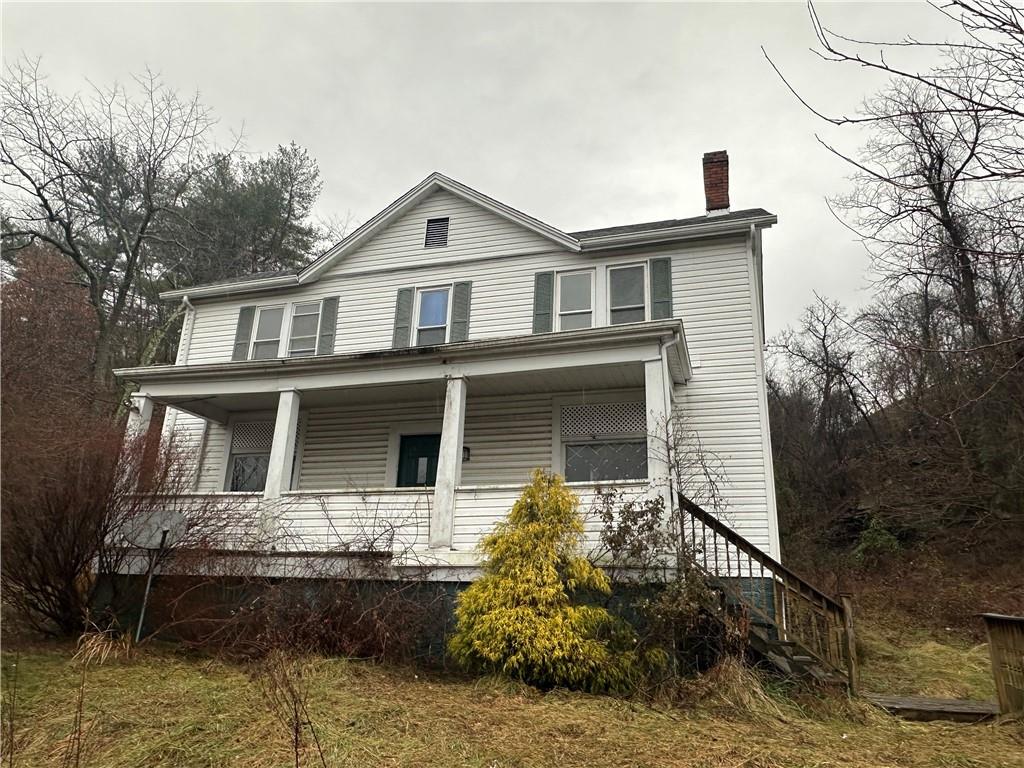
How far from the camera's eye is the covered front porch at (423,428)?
8930 millimetres

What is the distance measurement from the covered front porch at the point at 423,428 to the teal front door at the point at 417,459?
2 centimetres

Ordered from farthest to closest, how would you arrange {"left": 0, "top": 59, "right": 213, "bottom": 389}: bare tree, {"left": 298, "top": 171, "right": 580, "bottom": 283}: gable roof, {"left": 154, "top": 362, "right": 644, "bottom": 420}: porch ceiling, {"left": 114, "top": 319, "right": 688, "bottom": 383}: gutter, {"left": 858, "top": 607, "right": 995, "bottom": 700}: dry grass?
1. {"left": 0, "top": 59, "right": 213, "bottom": 389}: bare tree
2. {"left": 298, "top": 171, "right": 580, "bottom": 283}: gable roof
3. {"left": 154, "top": 362, "right": 644, "bottom": 420}: porch ceiling
4. {"left": 114, "top": 319, "right": 688, "bottom": 383}: gutter
5. {"left": 858, "top": 607, "right": 995, "bottom": 700}: dry grass

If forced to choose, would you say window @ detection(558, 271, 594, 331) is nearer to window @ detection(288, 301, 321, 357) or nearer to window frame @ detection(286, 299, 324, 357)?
window frame @ detection(286, 299, 324, 357)

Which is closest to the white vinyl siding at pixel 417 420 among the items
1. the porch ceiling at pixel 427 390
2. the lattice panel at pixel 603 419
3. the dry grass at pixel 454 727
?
the porch ceiling at pixel 427 390

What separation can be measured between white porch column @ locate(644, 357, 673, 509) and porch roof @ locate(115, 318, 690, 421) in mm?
282

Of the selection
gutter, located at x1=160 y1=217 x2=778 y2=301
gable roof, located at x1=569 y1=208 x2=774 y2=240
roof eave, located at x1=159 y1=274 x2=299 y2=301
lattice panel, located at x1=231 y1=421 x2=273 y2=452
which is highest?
gable roof, located at x1=569 y1=208 x2=774 y2=240

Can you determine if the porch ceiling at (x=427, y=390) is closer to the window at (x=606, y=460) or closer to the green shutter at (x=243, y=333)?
the window at (x=606, y=460)

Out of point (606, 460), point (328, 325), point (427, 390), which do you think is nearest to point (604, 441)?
point (606, 460)

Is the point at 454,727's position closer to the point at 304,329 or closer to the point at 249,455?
the point at 249,455

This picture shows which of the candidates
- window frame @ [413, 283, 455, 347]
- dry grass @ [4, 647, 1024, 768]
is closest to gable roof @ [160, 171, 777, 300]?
window frame @ [413, 283, 455, 347]

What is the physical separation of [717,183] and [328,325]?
878 cm

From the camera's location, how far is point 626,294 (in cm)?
1231

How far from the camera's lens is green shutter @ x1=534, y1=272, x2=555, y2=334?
40.6 feet

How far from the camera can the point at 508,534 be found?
7570mm
